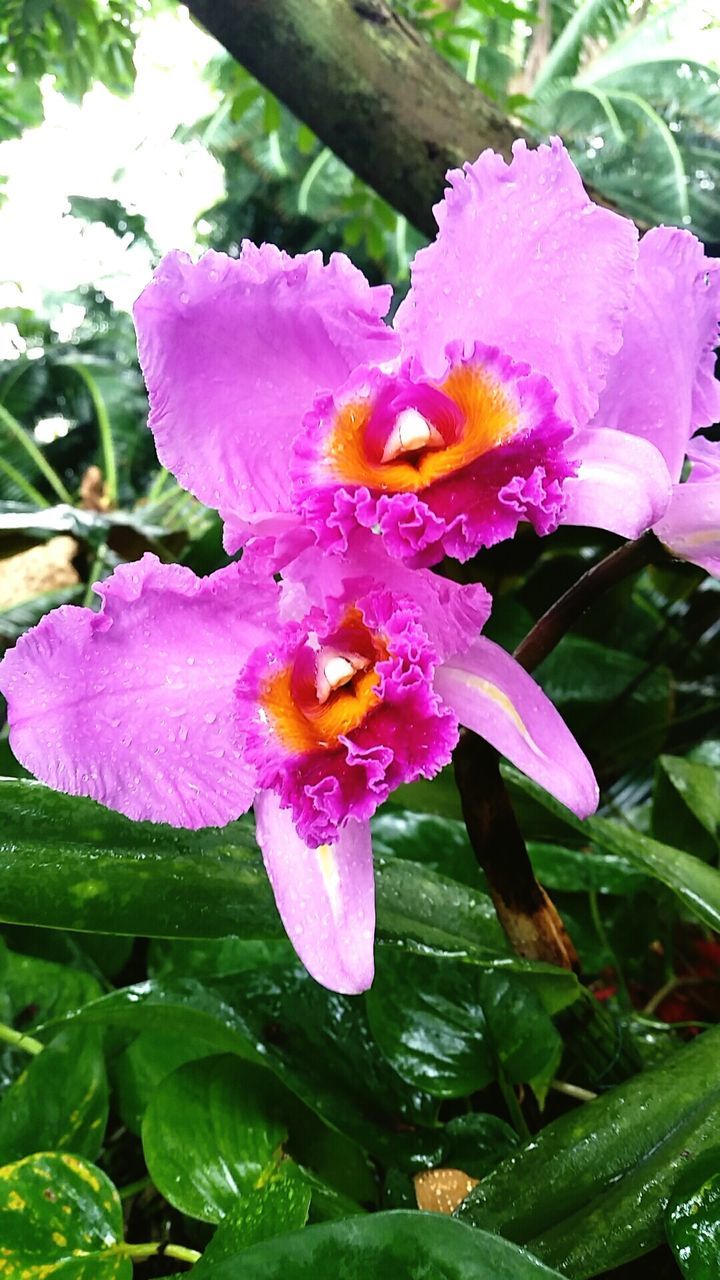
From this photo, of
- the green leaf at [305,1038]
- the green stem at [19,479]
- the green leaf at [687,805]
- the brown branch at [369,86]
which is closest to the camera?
the green leaf at [305,1038]

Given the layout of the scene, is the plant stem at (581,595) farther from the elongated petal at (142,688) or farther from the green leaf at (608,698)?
the green leaf at (608,698)

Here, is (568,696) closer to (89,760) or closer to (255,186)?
(89,760)

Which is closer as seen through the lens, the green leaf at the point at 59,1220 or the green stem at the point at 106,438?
the green leaf at the point at 59,1220

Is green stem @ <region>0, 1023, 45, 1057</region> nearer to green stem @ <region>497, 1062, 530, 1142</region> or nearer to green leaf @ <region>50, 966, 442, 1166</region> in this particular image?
green leaf @ <region>50, 966, 442, 1166</region>

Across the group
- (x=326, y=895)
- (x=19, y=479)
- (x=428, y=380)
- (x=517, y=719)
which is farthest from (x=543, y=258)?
(x=19, y=479)

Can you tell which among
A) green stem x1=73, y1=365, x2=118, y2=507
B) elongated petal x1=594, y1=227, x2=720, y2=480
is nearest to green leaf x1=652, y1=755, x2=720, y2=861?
elongated petal x1=594, y1=227, x2=720, y2=480

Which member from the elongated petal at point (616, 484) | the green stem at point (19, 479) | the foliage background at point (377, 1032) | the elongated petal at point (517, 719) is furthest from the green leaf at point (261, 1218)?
the green stem at point (19, 479)

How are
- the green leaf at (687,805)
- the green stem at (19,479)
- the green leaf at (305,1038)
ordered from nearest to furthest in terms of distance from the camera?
the green leaf at (305,1038) < the green leaf at (687,805) < the green stem at (19,479)
